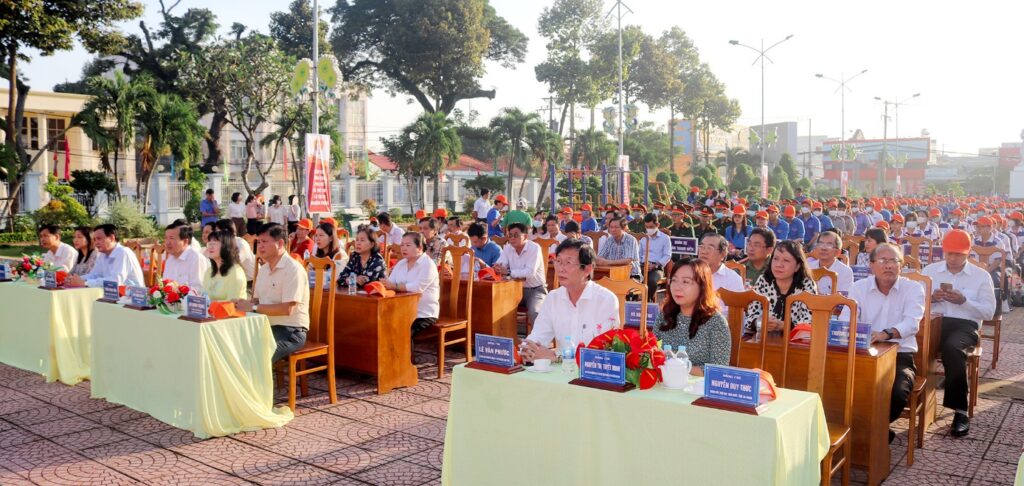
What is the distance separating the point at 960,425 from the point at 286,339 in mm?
4721

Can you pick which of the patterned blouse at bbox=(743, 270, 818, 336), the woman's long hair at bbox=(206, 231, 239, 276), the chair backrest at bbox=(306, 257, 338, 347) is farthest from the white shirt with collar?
the woman's long hair at bbox=(206, 231, 239, 276)

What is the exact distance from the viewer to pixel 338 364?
6543mm

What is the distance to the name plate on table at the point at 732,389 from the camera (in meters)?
2.94

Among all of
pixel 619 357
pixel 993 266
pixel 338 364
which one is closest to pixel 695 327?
pixel 619 357

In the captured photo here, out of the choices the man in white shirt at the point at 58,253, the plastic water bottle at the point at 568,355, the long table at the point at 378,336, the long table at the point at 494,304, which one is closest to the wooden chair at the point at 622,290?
the plastic water bottle at the point at 568,355

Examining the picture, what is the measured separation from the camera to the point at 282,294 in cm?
564

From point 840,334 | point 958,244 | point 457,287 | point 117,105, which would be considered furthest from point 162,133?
point 840,334

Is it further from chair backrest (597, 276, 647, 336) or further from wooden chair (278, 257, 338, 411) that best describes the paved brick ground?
chair backrest (597, 276, 647, 336)

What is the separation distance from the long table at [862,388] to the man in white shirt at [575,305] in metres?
0.81

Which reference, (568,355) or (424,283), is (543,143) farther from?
(568,355)

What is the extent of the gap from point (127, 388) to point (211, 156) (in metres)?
28.3

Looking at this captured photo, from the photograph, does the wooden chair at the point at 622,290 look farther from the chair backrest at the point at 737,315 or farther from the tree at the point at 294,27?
the tree at the point at 294,27

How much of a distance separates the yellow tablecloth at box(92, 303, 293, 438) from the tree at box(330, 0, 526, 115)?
2919cm

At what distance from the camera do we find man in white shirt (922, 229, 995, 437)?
17.2ft
